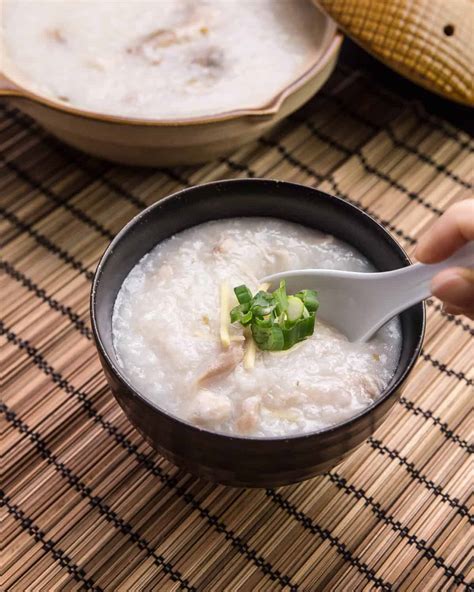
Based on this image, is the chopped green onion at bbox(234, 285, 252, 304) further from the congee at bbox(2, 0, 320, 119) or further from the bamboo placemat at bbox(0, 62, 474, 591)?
the congee at bbox(2, 0, 320, 119)

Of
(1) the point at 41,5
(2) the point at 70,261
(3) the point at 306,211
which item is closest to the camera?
(3) the point at 306,211

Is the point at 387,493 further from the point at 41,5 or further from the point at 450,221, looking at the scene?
the point at 41,5

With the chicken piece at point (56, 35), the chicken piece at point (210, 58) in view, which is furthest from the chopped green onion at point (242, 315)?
the chicken piece at point (56, 35)

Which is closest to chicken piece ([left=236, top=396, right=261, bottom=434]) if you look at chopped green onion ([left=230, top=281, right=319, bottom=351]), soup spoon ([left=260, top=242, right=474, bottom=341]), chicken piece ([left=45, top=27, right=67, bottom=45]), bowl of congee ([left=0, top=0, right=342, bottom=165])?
chopped green onion ([left=230, top=281, right=319, bottom=351])

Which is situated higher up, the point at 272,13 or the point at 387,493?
the point at 272,13

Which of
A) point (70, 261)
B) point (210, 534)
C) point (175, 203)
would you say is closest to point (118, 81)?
point (70, 261)

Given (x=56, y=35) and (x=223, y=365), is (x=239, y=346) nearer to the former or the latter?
(x=223, y=365)

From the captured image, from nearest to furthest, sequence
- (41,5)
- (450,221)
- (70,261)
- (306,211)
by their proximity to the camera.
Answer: (450,221)
(306,211)
(70,261)
(41,5)

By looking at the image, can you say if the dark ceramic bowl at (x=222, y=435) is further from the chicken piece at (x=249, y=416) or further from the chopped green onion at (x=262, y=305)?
the chopped green onion at (x=262, y=305)
